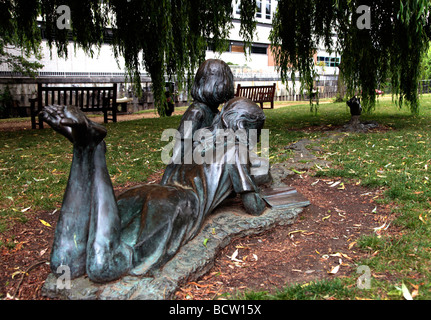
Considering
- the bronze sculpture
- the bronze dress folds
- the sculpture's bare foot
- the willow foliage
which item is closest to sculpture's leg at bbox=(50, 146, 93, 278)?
the bronze sculpture

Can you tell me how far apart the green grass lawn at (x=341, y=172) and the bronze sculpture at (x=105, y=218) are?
755 millimetres

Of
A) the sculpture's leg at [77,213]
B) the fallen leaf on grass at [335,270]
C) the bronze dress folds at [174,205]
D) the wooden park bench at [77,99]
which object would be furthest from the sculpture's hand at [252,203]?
the wooden park bench at [77,99]

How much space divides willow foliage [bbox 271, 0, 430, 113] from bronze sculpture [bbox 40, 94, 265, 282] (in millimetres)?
6228

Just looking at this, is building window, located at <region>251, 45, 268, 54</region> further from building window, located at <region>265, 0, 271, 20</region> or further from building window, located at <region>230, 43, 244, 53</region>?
building window, located at <region>265, 0, 271, 20</region>

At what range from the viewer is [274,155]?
6.39 meters

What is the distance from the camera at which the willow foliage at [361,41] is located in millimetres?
7590

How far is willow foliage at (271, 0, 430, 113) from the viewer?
759cm

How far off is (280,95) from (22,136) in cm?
1569

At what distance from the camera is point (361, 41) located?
25.5 feet

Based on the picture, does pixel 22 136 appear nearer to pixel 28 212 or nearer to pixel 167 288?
pixel 28 212

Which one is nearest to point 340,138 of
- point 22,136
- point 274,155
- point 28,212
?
point 274,155

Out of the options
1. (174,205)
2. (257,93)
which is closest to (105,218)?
(174,205)

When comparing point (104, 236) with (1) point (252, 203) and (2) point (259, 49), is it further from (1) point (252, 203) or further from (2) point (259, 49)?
(2) point (259, 49)

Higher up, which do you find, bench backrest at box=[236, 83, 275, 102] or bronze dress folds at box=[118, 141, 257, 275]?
bench backrest at box=[236, 83, 275, 102]
